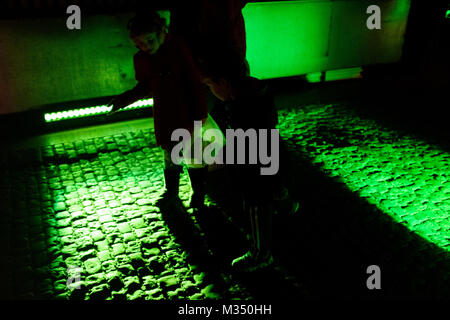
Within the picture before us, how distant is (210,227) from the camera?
13.8 ft

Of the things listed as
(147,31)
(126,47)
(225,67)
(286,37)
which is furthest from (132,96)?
(286,37)

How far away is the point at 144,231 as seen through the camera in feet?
13.6

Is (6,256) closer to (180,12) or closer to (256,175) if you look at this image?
(256,175)

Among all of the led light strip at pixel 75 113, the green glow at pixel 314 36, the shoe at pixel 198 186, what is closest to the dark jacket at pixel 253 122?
the shoe at pixel 198 186

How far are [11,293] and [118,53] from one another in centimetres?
432

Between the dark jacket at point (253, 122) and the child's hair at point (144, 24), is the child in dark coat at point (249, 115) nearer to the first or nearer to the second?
the dark jacket at point (253, 122)

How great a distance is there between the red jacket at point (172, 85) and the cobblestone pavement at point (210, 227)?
3.96ft

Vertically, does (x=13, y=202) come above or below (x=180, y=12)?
below

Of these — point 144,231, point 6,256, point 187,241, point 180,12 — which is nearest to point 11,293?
point 6,256

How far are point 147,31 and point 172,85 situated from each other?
529mm

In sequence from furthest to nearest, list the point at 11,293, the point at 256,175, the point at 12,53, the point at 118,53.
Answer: the point at 118,53
the point at 12,53
the point at 11,293
the point at 256,175

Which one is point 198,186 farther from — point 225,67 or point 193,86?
point 225,67

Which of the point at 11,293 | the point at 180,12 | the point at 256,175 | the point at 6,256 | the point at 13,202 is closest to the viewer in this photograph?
the point at 256,175
